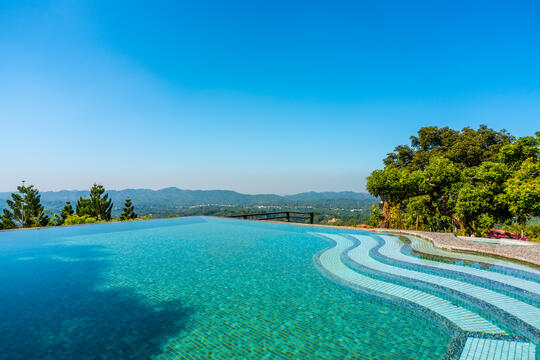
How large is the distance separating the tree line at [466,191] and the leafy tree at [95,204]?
71.3 feet

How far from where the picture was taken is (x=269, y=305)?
276 centimetres

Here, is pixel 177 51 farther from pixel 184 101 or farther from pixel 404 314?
pixel 404 314

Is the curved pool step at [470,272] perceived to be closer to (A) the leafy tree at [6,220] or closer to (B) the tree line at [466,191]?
(B) the tree line at [466,191]

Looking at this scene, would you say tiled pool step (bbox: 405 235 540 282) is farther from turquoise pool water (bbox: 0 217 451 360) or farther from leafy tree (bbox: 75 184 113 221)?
leafy tree (bbox: 75 184 113 221)

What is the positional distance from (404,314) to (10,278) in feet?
18.7

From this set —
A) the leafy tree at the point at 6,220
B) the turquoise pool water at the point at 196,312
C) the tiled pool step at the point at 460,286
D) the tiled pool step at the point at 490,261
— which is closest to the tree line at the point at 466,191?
the tiled pool step at the point at 490,261

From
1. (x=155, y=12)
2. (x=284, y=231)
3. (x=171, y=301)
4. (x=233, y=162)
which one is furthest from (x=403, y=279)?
(x=233, y=162)

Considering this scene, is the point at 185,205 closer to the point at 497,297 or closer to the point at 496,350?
the point at 497,297

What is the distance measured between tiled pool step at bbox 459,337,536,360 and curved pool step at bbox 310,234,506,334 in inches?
7.0

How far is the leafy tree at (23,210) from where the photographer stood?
18.6m

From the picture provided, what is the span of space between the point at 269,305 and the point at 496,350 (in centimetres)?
193

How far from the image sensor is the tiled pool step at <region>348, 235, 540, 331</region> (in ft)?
7.75

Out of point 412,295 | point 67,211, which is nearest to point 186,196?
point 67,211

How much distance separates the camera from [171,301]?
2.91 m
